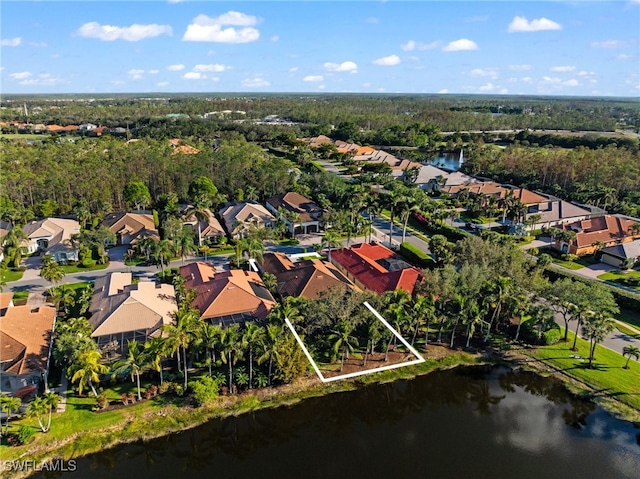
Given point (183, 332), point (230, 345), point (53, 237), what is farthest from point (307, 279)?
point (53, 237)

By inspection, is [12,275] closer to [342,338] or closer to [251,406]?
[251,406]

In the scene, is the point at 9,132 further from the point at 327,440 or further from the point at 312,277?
the point at 327,440

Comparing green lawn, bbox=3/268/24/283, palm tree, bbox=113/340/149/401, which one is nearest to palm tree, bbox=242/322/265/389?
palm tree, bbox=113/340/149/401

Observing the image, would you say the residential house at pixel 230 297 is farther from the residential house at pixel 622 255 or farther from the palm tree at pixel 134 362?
the residential house at pixel 622 255

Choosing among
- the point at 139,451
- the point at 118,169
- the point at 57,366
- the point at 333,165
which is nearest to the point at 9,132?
the point at 118,169

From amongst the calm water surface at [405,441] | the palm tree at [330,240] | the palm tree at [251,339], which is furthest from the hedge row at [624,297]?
the palm tree at [251,339]
